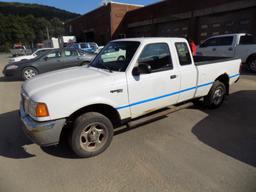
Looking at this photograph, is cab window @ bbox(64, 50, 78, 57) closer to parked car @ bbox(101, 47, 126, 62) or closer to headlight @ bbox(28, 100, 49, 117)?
parked car @ bbox(101, 47, 126, 62)

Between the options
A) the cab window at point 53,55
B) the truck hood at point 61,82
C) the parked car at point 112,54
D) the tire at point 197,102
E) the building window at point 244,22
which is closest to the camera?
the truck hood at point 61,82

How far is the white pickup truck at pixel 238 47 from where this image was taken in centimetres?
968

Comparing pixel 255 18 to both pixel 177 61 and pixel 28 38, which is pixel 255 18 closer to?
pixel 177 61

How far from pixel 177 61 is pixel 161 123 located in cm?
142

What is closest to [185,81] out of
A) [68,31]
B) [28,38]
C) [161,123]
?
[161,123]

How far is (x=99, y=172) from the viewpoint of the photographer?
2844mm

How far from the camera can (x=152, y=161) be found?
3.06 m

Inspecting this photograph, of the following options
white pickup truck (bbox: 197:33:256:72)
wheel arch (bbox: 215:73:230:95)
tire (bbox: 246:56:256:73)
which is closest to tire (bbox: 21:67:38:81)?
wheel arch (bbox: 215:73:230:95)

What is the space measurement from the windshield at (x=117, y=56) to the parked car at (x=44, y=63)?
21.1 feet

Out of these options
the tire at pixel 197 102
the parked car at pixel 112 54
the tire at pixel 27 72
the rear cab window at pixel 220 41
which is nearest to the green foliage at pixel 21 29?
the tire at pixel 27 72

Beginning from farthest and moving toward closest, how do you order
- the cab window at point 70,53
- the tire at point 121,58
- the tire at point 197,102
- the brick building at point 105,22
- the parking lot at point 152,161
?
the brick building at point 105,22, the cab window at point 70,53, the tire at point 197,102, the tire at point 121,58, the parking lot at point 152,161

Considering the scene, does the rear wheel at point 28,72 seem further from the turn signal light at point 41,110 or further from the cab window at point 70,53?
the turn signal light at point 41,110

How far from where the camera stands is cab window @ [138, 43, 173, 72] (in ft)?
11.8

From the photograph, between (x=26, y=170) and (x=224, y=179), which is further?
(x=26, y=170)
